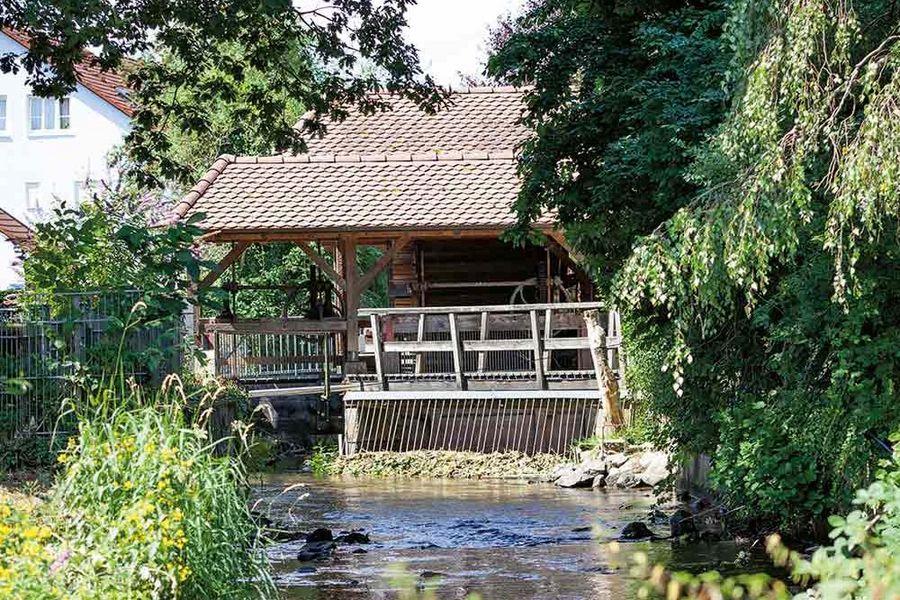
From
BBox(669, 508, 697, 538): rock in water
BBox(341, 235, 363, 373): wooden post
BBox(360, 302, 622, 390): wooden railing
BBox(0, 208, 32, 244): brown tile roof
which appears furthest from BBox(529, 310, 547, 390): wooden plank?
BBox(0, 208, 32, 244): brown tile roof

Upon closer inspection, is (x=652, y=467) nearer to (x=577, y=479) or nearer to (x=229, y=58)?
(x=577, y=479)

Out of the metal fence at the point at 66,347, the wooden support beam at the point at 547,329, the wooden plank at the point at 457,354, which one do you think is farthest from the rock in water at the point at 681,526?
the wooden plank at the point at 457,354

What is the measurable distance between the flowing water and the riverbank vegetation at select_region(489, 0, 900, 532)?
111 cm

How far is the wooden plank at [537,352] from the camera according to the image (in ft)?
64.1

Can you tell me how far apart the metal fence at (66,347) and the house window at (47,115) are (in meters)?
29.1

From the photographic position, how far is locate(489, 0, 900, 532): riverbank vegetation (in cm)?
845

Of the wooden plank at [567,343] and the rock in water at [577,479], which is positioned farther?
the wooden plank at [567,343]

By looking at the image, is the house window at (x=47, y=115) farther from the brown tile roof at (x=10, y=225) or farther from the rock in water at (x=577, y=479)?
the rock in water at (x=577, y=479)

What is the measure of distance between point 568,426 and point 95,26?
1056 cm

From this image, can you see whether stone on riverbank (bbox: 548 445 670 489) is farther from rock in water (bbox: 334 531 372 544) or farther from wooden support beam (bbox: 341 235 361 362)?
wooden support beam (bbox: 341 235 361 362)

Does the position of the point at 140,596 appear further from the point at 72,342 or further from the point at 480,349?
the point at 480,349

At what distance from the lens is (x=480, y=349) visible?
1986cm

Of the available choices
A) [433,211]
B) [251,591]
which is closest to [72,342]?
[251,591]

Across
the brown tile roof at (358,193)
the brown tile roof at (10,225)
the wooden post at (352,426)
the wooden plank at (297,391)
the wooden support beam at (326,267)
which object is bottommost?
the wooden post at (352,426)
